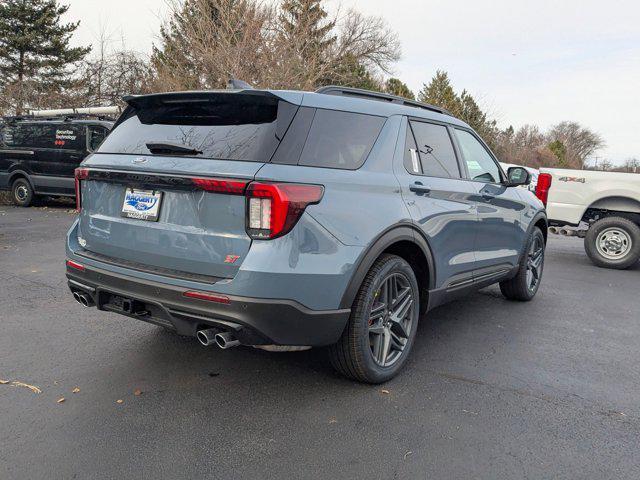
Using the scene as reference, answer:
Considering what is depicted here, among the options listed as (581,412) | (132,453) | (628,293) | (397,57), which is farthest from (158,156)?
Result: (397,57)

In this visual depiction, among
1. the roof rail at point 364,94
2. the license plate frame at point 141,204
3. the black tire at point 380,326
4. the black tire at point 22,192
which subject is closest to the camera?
the license plate frame at point 141,204

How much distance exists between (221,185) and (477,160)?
272cm

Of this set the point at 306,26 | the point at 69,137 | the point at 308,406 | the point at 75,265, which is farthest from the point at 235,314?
the point at 306,26

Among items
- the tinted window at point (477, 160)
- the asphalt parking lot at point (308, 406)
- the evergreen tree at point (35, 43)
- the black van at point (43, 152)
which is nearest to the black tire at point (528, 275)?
the asphalt parking lot at point (308, 406)

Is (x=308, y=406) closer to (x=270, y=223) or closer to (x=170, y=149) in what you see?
(x=270, y=223)

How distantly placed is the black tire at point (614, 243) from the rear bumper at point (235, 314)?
260 inches

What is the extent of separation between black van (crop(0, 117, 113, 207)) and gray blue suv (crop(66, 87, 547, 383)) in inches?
393

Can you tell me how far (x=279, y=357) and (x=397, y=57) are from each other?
98.3ft

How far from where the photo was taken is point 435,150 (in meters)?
3.78

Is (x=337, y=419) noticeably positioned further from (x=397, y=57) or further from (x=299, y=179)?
(x=397, y=57)

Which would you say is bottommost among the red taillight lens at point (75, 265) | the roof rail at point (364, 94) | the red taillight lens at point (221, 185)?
the red taillight lens at point (75, 265)

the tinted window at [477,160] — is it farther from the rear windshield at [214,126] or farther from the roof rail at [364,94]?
the rear windshield at [214,126]

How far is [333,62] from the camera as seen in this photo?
24.5 m

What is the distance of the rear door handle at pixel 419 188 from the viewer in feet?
10.8
